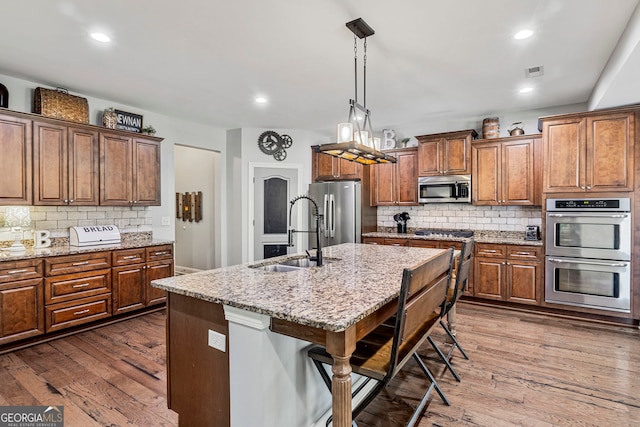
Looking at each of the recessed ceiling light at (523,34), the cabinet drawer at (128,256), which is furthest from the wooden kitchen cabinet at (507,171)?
the cabinet drawer at (128,256)

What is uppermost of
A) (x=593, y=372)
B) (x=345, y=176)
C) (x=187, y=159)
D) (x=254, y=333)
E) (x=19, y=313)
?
(x=187, y=159)

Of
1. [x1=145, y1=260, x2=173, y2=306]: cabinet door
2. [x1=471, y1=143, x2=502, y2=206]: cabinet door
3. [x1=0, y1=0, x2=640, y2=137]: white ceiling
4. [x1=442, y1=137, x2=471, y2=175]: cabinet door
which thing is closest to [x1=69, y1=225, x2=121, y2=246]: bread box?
[x1=145, y1=260, x2=173, y2=306]: cabinet door

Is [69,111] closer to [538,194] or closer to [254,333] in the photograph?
[254,333]

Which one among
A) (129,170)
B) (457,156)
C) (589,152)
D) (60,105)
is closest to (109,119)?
(60,105)

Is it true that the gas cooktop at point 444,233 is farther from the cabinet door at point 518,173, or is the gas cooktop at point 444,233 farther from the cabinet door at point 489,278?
the cabinet door at point 518,173

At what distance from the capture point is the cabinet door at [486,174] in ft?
15.0

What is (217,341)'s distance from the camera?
5.65 feet

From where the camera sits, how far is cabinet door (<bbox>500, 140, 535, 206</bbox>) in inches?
172

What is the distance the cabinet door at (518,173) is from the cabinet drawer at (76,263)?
190 inches

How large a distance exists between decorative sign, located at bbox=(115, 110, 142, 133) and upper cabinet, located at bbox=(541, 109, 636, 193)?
192 inches

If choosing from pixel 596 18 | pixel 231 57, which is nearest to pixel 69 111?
pixel 231 57

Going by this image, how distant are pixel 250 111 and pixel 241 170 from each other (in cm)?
120

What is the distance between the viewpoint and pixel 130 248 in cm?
385

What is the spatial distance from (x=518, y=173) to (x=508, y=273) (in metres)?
1.29
